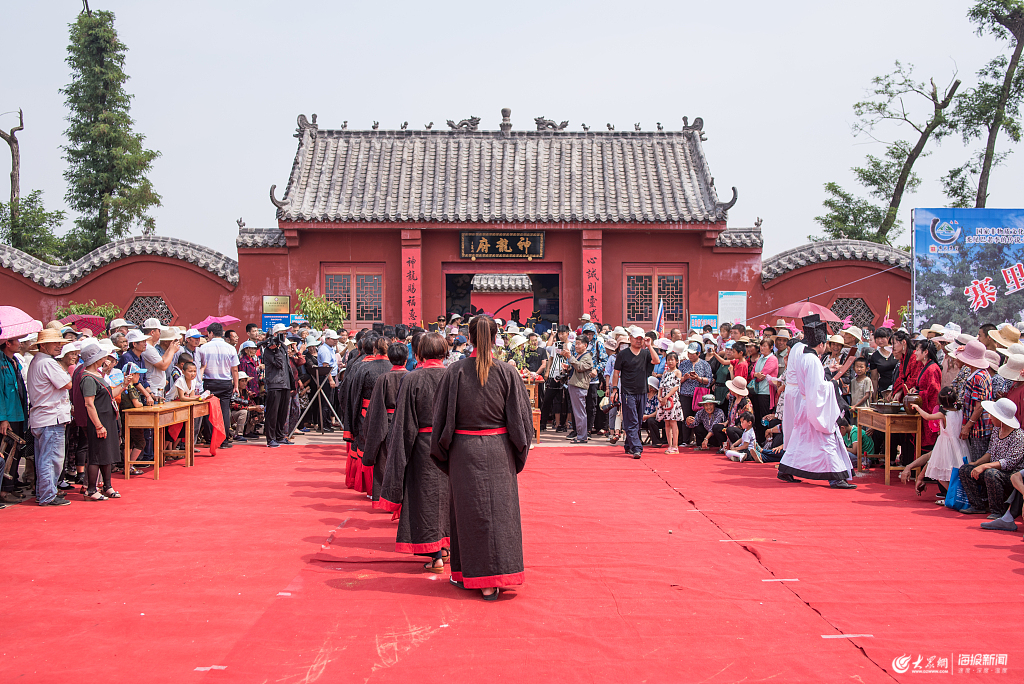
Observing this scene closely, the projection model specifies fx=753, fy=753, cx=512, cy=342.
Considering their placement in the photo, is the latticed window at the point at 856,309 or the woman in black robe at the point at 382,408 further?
the latticed window at the point at 856,309

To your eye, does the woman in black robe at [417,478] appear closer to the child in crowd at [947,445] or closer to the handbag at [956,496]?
the handbag at [956,496]

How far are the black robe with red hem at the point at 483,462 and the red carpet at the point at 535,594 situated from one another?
232 millimetres

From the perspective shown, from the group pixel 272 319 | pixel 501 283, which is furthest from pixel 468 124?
pixel 501 283

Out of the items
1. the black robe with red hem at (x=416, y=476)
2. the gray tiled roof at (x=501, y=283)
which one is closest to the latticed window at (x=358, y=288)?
the gray tiled roof at (x=501, y=283)

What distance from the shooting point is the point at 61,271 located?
16156 mm

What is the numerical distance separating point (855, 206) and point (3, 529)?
22.4 metres

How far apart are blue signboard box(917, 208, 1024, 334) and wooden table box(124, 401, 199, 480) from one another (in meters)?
11.1

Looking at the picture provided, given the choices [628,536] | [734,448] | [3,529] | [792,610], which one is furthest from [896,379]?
[3,529]

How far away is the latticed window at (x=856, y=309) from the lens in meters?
16.1

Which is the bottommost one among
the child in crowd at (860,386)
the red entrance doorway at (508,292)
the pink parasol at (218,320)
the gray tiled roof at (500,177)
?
the child in crowd at (860,386)

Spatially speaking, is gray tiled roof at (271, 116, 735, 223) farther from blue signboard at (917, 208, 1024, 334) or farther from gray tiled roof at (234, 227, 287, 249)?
blue signboard at (917, 208, 1024, 334)

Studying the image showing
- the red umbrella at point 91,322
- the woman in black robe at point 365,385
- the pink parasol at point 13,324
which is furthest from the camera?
the red umbrella at point 91,322

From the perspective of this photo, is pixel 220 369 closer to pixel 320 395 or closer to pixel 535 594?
pixel 320 395

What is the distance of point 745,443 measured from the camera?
33.9 feet
